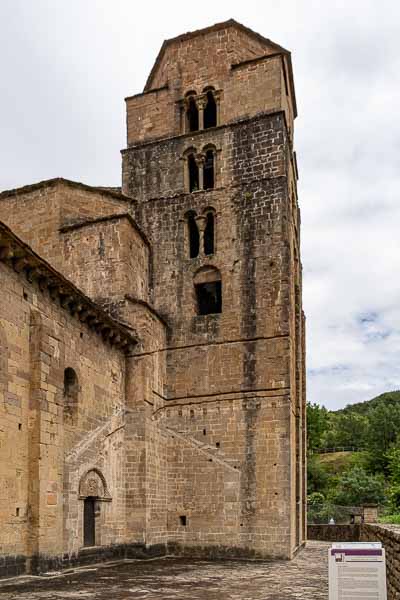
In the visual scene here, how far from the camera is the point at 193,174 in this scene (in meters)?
22.8

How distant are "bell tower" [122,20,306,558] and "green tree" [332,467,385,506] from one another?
67.9ft

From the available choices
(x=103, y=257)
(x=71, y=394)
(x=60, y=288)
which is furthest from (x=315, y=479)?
(x=60, y=288)

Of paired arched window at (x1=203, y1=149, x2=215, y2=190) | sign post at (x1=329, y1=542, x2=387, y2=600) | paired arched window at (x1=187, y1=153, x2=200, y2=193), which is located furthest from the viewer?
paired arched window at (x1=187, y1=153, x2=200, y2=193)

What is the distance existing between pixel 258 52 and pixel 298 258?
7.55 metres

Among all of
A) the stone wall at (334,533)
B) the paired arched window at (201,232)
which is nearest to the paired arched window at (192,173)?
the paired arched window at (201,232)

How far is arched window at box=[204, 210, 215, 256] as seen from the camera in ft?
71.7

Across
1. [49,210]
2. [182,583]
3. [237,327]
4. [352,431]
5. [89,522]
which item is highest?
[49,210]

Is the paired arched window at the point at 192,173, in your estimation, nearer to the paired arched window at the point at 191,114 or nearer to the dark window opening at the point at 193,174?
the dark window opening at the point at 193,174

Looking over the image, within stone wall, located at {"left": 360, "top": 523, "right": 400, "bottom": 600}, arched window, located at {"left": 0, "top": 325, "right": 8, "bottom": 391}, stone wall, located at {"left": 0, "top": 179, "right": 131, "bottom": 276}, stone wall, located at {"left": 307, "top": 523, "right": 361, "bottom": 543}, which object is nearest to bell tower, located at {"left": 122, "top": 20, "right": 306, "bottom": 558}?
stone wall, located at {"left": 0, "top": 179, "right": 131, "bottom": 276}

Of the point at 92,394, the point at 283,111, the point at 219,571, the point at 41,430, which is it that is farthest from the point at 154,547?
the point at 283,111

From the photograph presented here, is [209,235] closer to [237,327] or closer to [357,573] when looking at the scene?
[237,327]

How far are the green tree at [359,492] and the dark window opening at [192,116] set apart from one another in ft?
95.0

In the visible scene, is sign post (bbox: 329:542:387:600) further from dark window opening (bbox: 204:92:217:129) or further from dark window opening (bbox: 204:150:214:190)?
dark window opening (bbox: 204:92:217:129)

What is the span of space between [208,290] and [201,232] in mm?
2002
